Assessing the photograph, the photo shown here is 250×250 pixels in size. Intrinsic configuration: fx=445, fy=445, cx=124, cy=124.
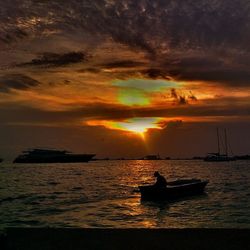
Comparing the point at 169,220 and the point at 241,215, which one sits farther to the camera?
the point at 241,215

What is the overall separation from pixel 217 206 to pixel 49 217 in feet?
48.3
